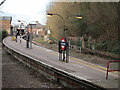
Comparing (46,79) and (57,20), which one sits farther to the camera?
(57,20)

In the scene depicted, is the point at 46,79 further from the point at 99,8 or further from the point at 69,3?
the point at 69,3

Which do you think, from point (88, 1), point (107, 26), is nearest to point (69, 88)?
point (107, 26)

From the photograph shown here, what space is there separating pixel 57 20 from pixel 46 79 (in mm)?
21191

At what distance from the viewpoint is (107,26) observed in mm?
21281

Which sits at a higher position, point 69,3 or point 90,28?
point 69,3

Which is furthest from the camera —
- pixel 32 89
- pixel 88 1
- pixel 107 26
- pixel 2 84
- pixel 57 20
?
pixel 57 20

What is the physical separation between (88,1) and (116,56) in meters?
9.13

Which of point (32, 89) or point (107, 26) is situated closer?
point (32, 89)

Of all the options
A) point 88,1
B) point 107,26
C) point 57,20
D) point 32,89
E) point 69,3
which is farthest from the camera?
point 57,20

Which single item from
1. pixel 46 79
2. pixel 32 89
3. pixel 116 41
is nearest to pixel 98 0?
pixel 116 41

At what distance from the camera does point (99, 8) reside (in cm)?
2130

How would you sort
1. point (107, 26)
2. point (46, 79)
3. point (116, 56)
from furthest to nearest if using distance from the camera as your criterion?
point (107, 26), point (116, 56), point (46, 79)

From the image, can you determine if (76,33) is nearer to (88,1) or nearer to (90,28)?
(90,28)

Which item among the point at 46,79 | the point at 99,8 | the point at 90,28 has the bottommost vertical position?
the point at 46,79
